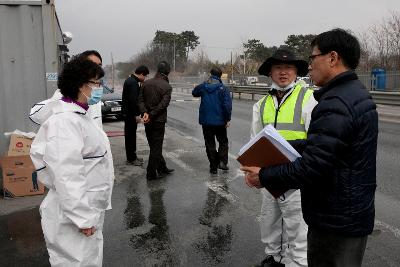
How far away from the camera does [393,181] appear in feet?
20.9

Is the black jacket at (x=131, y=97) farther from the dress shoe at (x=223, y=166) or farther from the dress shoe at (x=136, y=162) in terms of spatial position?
the dress shoe at (x=223, y=166)

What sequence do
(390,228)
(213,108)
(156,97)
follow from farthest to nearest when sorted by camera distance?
(213,108) → (156,97) → (390,228)

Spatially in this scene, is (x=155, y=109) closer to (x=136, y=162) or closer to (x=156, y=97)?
(x=156, y=97)

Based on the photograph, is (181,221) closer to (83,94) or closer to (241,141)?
(83,94)

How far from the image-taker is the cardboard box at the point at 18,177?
18.4ft

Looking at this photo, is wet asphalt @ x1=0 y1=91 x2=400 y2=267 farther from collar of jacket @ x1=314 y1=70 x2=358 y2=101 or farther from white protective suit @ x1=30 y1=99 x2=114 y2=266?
collar of jacket @ x1=314 y1=70 x2=358 y2=101

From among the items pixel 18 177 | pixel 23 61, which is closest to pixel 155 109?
pixel 23 61

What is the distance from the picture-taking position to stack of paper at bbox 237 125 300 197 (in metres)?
2.15

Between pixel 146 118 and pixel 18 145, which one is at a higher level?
pixel 146 118

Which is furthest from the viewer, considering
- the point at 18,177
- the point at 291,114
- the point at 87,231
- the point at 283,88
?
the point at 18,177

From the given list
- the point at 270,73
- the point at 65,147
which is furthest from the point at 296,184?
the point at 270,73

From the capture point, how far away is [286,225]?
135 inches

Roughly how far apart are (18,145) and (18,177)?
18.0 inches

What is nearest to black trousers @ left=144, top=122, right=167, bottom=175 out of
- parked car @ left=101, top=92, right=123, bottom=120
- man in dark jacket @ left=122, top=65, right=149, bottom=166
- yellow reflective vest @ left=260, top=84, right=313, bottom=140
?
man in dark jacket @ left=122, top=65, right=149, bottom=166
